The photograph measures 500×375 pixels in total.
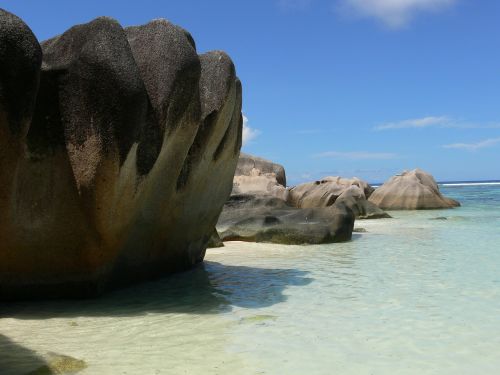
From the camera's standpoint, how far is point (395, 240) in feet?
38.1

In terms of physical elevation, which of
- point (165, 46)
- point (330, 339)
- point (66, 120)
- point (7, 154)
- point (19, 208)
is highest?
point (165, 46)

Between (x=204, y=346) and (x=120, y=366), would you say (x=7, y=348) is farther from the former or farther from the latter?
(x=204, y=346)

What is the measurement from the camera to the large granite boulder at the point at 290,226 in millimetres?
11250

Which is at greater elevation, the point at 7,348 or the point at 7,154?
the point at 7,154

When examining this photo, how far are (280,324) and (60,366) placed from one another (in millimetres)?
1792

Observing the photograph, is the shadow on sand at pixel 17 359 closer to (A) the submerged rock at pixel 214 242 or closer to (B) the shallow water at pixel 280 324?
(B) the shallow water at pixel 280 324

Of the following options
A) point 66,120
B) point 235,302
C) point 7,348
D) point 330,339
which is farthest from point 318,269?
point 7,348

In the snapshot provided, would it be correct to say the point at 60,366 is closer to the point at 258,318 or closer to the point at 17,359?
the point at 17,359

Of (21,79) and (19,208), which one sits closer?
(21,79)

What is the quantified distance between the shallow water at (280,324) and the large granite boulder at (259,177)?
14048 millimetres

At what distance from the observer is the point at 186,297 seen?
573cm

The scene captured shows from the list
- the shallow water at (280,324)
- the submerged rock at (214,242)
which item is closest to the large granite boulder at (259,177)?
the submerged rock at (214,242)

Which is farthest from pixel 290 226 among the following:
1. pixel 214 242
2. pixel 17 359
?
pixel 17 359

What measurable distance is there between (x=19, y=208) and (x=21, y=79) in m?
1.28
